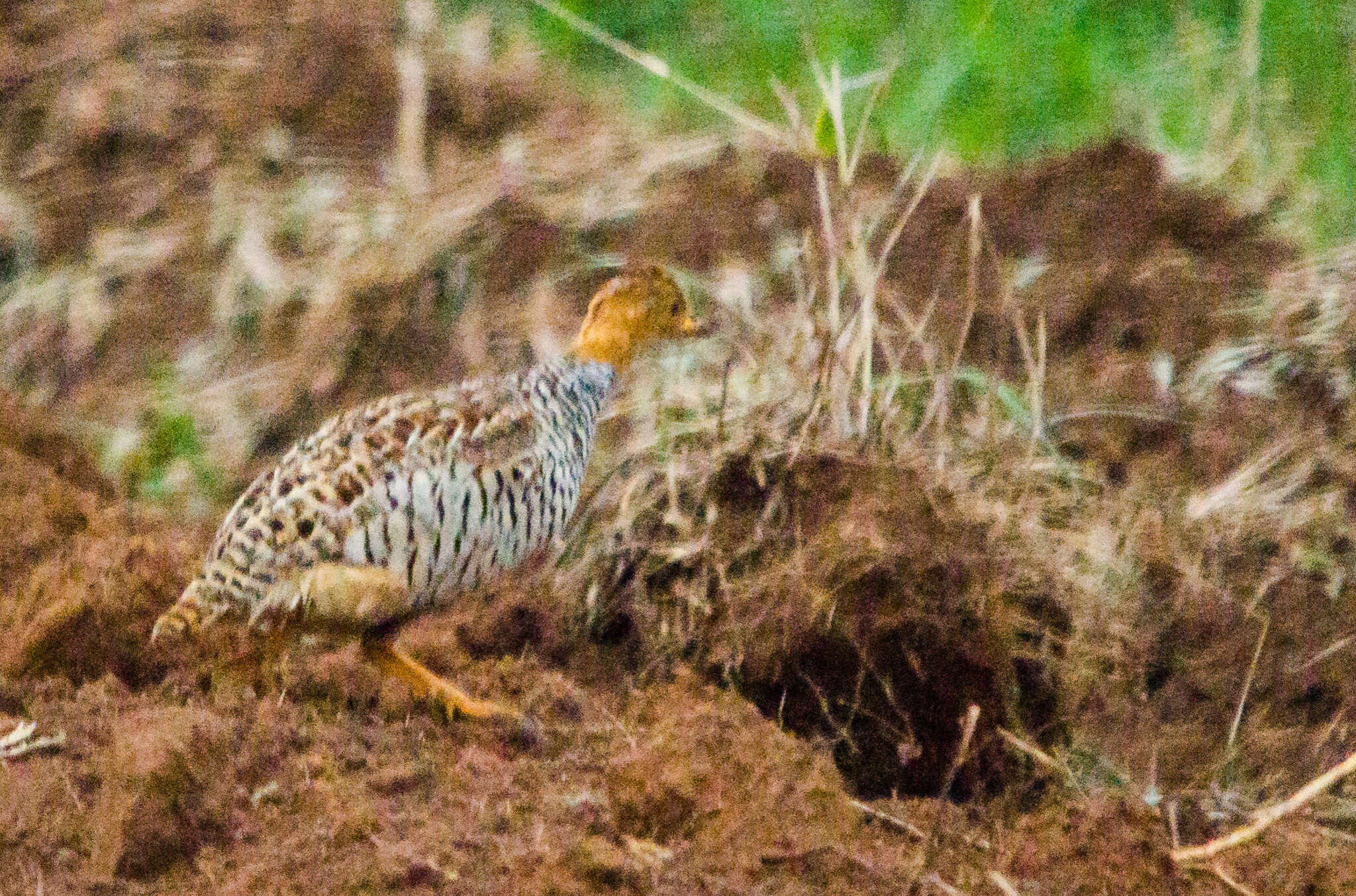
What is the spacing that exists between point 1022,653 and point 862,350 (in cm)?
78

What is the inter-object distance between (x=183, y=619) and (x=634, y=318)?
146 centimetres

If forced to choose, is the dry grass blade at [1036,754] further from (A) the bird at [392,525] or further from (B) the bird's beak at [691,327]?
(B) the bird's beak at [691,327]

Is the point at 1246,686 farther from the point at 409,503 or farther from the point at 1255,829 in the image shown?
the point at 409,503

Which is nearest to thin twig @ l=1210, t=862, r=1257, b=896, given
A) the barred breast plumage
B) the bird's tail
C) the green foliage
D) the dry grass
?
the dry grass

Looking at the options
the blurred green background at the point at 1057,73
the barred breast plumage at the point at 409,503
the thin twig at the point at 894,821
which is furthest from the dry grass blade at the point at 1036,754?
the blurred green background at the point at 1057,73

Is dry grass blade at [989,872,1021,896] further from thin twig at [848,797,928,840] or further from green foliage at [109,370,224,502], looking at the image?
green foliage at [109,370,224,502]

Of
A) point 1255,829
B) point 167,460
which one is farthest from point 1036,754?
point 167,460

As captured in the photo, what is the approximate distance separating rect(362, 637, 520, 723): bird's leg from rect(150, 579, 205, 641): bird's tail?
14.9 inches

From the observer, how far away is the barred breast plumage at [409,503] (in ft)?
11.7

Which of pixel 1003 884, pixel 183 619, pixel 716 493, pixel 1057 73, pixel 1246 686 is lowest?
pixel 1246 686

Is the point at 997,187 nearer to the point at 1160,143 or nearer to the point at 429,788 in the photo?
the point at 1160,143

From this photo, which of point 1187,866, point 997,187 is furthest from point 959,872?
point 997,187

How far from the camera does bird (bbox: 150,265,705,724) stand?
3.55 m

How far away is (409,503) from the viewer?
360cm
